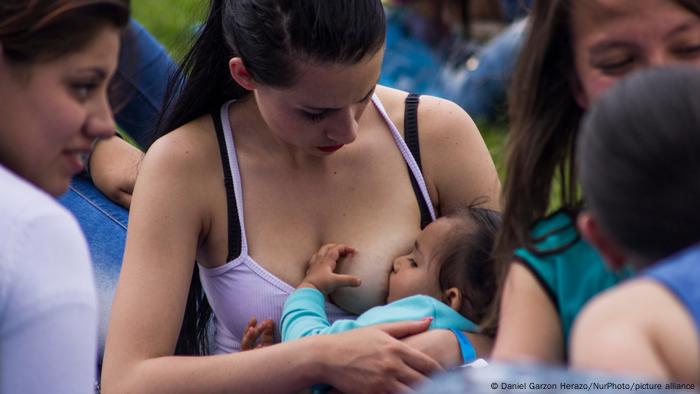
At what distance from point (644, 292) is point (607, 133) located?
0.22m

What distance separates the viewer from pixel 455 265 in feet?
8.68

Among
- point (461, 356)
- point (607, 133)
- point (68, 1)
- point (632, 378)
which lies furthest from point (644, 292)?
point (461, 356)

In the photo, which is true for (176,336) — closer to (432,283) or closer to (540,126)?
(432,283)

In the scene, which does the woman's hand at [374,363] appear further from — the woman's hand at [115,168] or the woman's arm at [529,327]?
the woman's hand at [115,168]

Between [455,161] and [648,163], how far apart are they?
140 centimetres

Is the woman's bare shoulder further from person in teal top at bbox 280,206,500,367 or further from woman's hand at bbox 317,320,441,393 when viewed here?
woman's hand at bbox 317,320,441,393

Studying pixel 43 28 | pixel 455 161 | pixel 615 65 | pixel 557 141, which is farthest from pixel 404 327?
pixel 43 28

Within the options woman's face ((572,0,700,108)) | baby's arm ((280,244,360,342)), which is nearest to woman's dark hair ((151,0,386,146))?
baby's arm ((280,244,360,342))

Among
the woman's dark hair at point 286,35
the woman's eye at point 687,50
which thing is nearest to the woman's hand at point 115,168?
the woman's dark hair at point 286,35

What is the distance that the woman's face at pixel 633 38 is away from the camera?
186 centimetres

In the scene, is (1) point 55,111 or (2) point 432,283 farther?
(2) point 432,283

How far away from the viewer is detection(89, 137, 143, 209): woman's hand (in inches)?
129

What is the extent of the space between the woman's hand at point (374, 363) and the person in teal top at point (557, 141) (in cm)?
43

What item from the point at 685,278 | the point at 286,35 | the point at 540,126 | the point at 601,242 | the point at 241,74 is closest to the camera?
the point at 685,278
